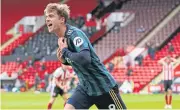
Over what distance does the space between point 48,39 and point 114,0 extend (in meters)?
7.60

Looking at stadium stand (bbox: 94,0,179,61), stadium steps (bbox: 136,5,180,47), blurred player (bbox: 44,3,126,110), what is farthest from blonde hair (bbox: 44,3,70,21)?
stadium steps (bbox: 136,5,180,47)

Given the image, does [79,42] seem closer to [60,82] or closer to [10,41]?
[60,82]

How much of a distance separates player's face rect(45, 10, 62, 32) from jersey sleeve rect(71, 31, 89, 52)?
Result: 286 mm

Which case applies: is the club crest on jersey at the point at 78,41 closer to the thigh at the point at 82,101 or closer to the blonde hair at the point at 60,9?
the blonde hair at the point at 60,9

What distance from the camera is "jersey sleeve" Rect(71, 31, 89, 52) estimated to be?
7.78 metres

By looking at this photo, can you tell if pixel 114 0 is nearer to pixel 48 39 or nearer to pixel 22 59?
pixel 48 39

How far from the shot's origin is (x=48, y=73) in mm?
44406

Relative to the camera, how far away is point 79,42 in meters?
7.79

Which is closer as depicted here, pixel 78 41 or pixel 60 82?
pixel 78 41

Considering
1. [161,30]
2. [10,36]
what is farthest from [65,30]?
[10,36]

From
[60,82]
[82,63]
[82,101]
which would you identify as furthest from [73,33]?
[60,82]

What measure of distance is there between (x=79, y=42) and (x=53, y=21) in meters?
0.49

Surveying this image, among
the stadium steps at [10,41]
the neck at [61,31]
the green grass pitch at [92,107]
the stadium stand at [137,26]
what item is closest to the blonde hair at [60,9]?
the neck at [61,31]

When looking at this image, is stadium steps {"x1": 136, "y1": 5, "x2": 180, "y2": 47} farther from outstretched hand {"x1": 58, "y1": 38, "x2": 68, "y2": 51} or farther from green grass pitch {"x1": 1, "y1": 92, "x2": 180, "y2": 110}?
outstretched hand {"x1": 58, "y1": 38, "x2": 68, "y2": 51}
